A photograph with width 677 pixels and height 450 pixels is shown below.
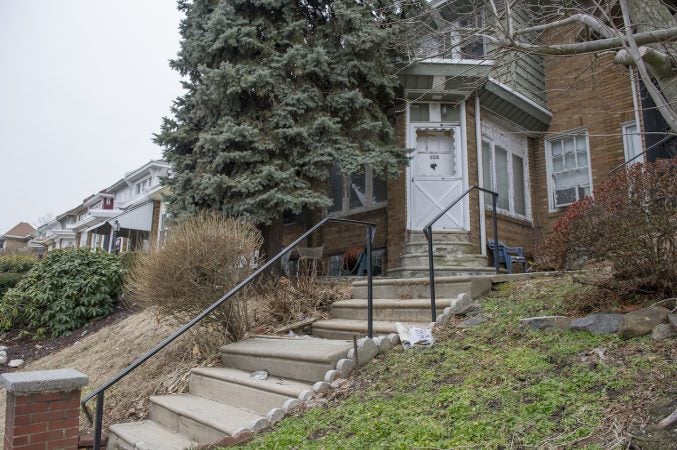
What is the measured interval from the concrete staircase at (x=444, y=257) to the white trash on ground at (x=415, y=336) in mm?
4256

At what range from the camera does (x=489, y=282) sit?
5.73 m

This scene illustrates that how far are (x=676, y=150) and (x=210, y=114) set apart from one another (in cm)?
806

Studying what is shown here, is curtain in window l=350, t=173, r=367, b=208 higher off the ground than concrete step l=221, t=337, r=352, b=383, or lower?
higher

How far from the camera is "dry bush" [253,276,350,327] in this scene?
6434mm

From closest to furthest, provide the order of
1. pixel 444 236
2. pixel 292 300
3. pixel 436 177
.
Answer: pixel 292 300 → pixel 444 236 → pixel 436 177

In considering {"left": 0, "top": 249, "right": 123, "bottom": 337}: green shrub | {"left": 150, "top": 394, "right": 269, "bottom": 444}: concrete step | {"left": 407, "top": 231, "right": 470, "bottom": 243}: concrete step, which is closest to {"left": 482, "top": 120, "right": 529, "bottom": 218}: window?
{"left": 407, "top": 231, "right": 470, "bottom": 243}: concrete step

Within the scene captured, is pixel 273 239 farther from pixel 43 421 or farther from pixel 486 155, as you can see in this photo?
pixel 43 421

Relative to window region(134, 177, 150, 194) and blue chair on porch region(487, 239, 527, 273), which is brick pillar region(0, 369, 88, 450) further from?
window region(134, 177, 150, 194)

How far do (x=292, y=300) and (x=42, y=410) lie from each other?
3.18 meters

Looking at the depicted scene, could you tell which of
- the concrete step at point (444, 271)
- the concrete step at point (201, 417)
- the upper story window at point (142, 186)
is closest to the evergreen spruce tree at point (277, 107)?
the concrete step at point (444, 271)

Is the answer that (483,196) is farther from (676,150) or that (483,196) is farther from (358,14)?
(358,14)

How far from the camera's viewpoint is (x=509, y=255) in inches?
408

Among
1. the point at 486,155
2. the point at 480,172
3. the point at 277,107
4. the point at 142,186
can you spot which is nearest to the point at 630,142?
the point at 486,155

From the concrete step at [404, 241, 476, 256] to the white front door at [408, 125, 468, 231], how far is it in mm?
380
